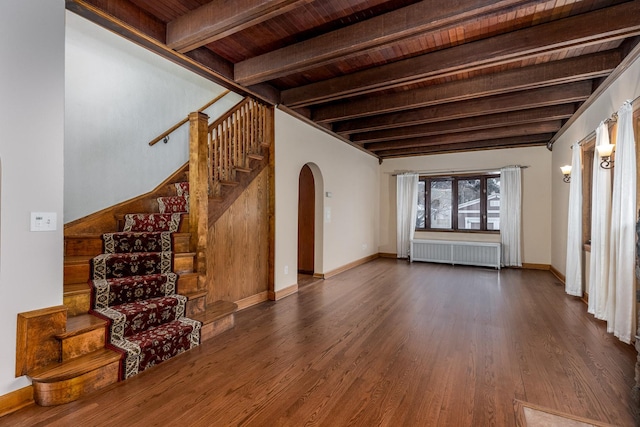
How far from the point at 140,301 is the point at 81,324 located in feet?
1.77

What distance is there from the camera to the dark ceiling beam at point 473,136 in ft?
17.9

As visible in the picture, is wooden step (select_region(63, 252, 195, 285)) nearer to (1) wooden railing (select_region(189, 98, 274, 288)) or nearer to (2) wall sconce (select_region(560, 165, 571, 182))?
(1) wooden railing (select_region(189, 98, 274, 288))

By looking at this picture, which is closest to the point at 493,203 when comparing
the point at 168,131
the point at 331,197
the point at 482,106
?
the point at 482,106

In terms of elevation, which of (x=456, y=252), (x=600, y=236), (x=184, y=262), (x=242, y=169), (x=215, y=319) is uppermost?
(x=242, y=169)

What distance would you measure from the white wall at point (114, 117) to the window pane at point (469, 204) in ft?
21.0

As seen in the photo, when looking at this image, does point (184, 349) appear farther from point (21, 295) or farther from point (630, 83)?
point (630, 83)

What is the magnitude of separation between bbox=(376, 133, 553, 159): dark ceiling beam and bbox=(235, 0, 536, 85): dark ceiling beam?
490 centimetres

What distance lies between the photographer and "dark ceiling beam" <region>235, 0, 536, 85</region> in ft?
7.74

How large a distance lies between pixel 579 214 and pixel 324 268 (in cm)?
407

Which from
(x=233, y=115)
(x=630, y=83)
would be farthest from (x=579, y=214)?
(x=233, y=115)

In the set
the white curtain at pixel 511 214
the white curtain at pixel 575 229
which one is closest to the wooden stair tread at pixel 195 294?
the white curtain at pixel 575 229

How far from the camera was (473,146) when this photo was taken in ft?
23.2

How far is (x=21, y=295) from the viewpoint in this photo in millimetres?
Answer: 1964

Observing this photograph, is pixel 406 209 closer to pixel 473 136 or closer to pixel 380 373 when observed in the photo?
pixel 473 136
